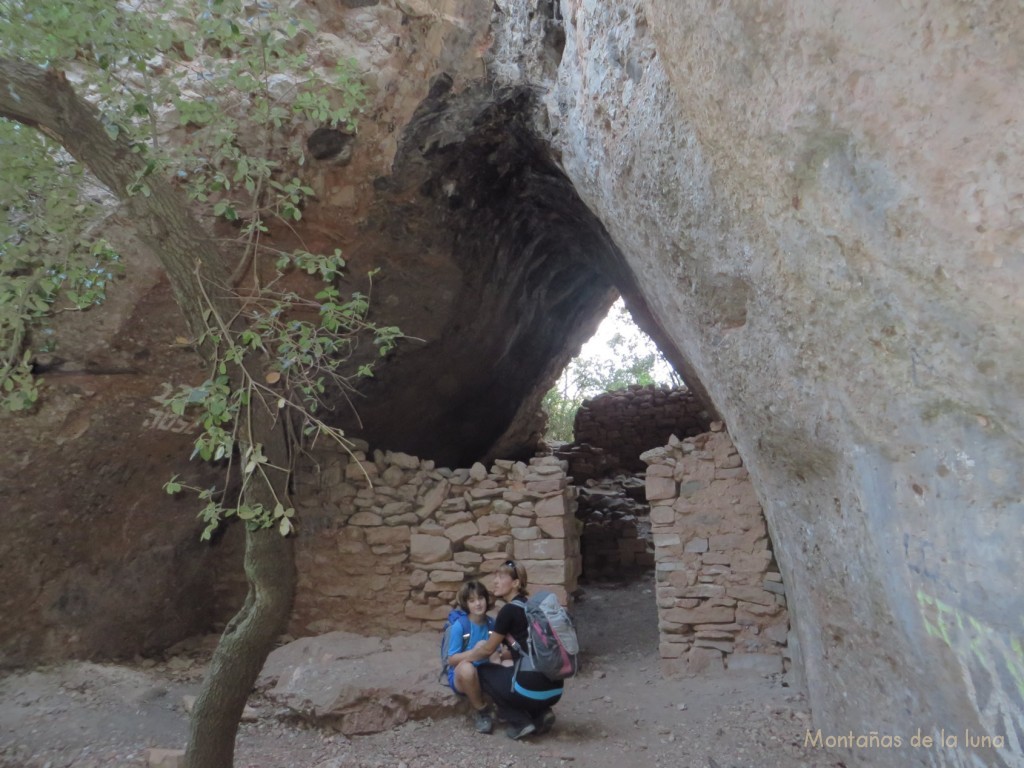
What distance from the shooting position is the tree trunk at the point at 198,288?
2793 millimetres

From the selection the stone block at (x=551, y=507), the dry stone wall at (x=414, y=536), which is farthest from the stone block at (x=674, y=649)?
the stone block at (x=551, y=507)

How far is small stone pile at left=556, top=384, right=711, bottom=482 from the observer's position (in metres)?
10.3

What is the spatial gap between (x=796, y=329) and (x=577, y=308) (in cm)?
615

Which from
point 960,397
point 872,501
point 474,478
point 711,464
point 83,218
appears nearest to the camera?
point 960,397

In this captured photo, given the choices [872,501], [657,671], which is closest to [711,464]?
[657,671]

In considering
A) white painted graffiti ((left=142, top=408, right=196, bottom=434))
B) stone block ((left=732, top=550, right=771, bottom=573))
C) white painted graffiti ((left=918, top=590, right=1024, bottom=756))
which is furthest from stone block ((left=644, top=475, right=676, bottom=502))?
white painted graffiti ((left=142, top=408, right=196, bottom=434))

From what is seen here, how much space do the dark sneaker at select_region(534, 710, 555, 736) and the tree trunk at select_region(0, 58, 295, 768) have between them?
5.11ft

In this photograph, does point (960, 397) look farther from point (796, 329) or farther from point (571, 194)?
point (571, 194)

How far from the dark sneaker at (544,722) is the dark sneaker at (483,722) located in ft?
0.86

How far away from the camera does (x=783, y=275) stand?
2.32 meters

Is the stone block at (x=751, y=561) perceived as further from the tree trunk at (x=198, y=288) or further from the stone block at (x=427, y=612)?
the tree trunk at (x=198, y=288)

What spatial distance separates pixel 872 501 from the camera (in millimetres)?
2123

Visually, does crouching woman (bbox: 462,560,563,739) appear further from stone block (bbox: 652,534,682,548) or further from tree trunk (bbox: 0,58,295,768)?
stone block (bbox: 652,534,682,548)

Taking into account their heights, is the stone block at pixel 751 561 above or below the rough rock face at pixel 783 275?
below
